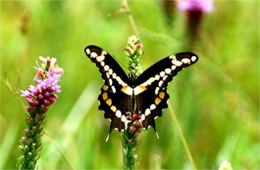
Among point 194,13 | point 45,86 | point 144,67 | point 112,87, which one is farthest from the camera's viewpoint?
point 144,67

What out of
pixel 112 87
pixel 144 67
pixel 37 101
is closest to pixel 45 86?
pixel 37 101

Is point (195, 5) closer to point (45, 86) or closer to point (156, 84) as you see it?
point (156, 84)

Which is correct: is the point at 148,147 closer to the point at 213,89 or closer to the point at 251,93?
the point at 213,89

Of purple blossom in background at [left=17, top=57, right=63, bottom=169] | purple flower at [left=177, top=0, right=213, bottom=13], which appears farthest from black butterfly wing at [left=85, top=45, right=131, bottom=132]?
purple flower at [left=177, top=0, right=213, bottom=13]

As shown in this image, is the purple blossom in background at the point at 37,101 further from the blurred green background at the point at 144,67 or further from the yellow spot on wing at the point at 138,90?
the blurred green background at the point at 144,67

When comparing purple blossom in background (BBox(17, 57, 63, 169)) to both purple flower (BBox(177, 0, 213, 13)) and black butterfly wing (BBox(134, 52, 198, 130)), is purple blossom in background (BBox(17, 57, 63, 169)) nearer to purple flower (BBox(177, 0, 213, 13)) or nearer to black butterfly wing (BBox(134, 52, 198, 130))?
black butterfly wing (BBox(134, 52, 198, 130))

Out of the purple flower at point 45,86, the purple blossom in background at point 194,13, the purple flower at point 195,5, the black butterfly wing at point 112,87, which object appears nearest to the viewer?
the purple flower at point 45,86

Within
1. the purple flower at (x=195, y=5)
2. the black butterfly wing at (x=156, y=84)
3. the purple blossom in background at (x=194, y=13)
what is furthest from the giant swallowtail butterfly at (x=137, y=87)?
the purple flower at (x=195, y=5)
